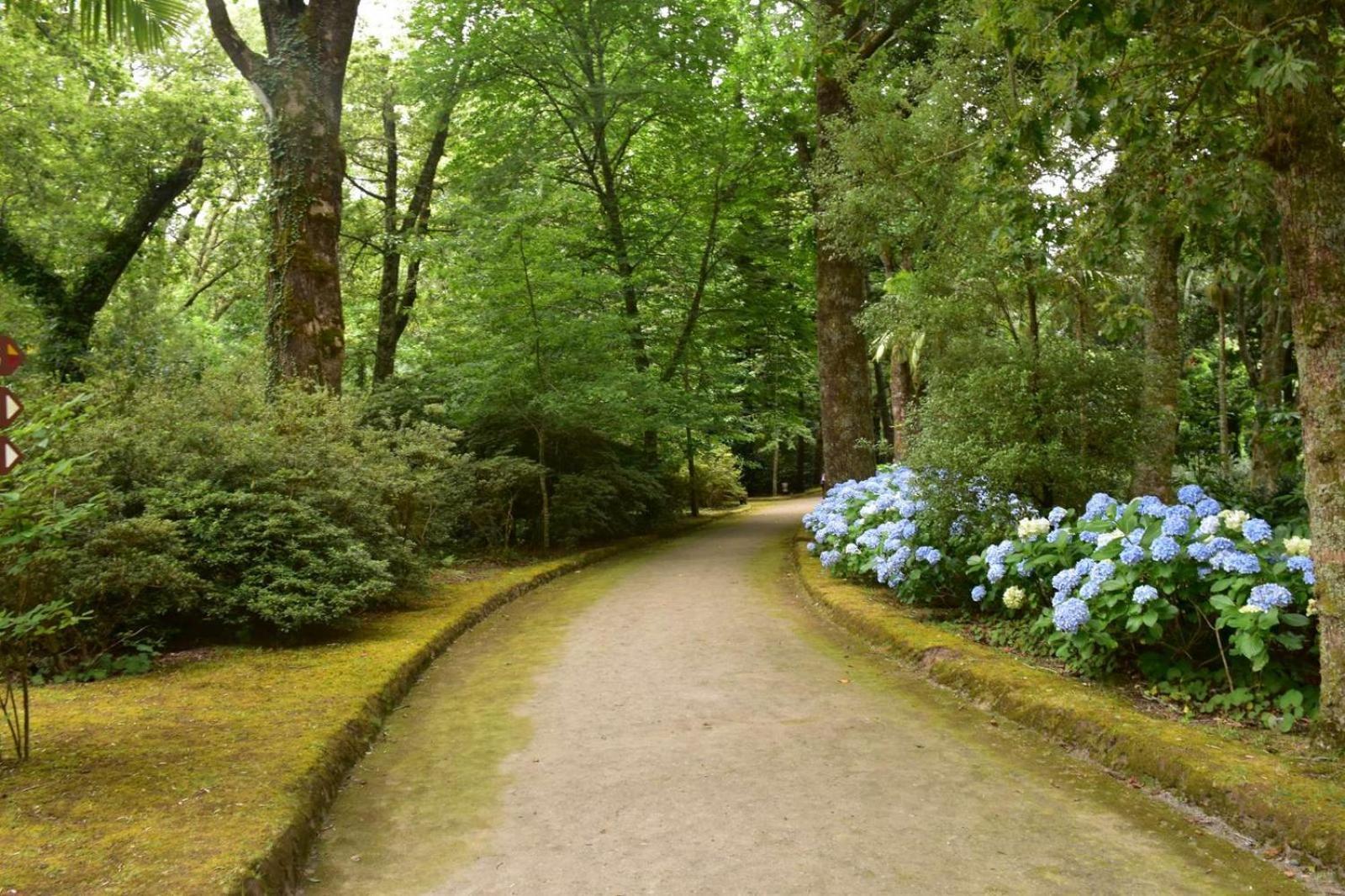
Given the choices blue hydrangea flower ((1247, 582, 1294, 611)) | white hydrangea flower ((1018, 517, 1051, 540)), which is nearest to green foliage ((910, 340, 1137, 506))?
white hydrangea flower ((1018, 517, 1051, 540))

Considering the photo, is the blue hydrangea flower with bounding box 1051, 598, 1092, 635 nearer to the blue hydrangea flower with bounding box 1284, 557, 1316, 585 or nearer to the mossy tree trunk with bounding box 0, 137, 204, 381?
the blue hydrangea flower with bounding box 1284, 557, 1316, 585

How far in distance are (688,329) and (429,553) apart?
32.8ft

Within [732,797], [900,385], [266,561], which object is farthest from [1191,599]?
[900,385]

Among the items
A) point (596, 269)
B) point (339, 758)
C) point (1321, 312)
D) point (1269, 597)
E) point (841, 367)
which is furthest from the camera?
point (596, 269)

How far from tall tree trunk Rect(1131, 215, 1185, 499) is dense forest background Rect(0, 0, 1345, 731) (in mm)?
53

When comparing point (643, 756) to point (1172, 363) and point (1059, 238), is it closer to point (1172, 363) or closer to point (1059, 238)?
point (1059, 238)

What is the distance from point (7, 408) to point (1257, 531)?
579cm

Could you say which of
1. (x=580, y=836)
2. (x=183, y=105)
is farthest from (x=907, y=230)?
(x=183, y=105)

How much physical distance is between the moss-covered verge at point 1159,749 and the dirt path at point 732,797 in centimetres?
15

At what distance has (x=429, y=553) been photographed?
38.6ft

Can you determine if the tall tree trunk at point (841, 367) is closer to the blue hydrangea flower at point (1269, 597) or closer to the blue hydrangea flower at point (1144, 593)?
the blue hydrangea flower at point (1144, 593)

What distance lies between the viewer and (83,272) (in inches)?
698

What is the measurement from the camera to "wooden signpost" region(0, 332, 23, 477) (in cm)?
342

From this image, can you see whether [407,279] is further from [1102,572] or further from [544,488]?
[1102,572]
